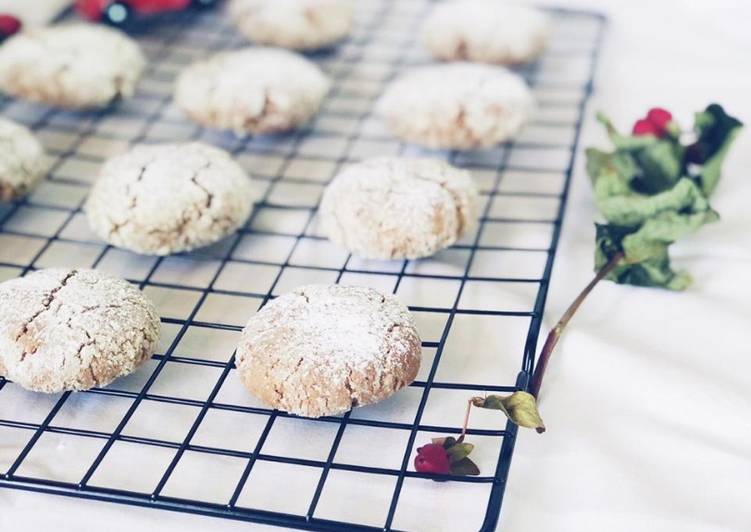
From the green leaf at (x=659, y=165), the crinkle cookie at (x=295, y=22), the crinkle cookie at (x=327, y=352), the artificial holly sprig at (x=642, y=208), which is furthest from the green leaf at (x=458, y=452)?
the crinkle cookie at (x=295, y=22)

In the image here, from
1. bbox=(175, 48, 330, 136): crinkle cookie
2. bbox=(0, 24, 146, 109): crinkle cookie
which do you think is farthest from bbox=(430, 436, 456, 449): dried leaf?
bbox=(0, 24, 146, 109): crinkle cookie

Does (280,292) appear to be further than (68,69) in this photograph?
No

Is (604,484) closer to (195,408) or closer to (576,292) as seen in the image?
(576,292)

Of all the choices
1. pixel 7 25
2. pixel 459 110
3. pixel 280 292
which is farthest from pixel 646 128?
pixel 7 25

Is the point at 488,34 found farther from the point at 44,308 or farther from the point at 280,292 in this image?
the point at 44,308

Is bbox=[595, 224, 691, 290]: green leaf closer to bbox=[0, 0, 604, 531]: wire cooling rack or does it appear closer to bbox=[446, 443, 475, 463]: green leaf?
bbox=[0, 0, 604, 531]: wire cooling rack
